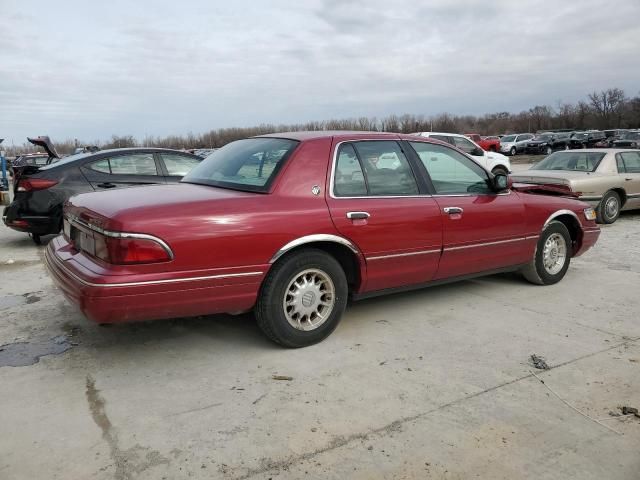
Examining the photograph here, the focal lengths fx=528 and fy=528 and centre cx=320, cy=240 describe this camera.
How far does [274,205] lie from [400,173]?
1.28 metres

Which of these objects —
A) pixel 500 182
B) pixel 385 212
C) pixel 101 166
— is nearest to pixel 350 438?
pixel 385 212

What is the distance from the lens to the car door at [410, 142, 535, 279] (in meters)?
4.51

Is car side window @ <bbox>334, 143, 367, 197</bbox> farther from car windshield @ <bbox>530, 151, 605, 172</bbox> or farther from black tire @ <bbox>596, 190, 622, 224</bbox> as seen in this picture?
car windshield @ <bbox>530, 151, 605, 172</bbox>

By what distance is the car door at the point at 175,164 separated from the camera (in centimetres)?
790

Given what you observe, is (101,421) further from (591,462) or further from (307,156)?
(591,462)

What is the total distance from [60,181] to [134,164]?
102 cm

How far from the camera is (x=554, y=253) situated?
5.59 metres

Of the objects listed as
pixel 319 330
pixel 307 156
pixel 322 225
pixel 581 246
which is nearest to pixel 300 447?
pixel 319 330

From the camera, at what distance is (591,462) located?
99.7 inches

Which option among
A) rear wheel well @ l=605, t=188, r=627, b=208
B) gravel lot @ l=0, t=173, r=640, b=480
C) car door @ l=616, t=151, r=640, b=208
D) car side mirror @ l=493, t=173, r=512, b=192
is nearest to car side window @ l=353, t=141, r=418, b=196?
car side mirror @ l=493, t=173, r=512, b=192

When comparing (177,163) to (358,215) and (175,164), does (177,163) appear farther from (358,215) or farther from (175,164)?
(358,215)

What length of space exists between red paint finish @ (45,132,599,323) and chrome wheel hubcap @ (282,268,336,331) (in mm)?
280

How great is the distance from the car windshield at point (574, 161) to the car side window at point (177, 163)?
21.8 feet

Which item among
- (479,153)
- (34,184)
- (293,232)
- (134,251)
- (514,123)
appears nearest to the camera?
(134,251)
